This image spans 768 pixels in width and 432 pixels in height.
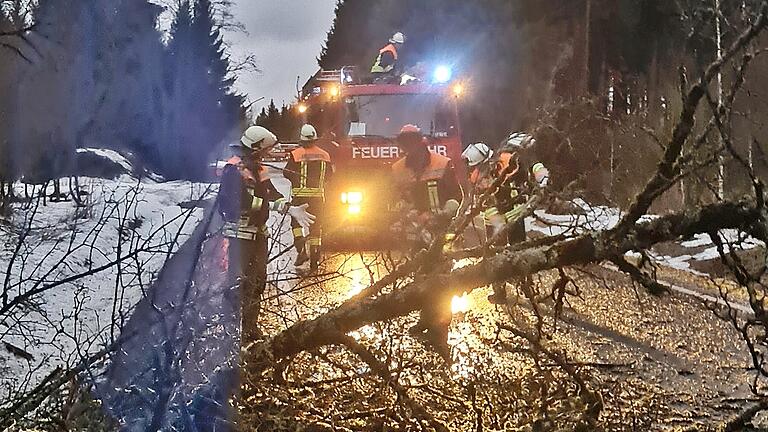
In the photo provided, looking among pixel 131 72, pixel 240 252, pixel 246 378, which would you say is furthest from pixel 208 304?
pixel 131 72

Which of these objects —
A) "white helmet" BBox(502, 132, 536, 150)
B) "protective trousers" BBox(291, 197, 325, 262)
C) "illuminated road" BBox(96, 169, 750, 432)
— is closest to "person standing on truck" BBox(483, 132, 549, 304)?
"white helmet" BBox(502, 132, 536, 150)

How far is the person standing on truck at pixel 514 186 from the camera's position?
5.20m

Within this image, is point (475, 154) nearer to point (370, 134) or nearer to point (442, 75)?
point (370, 134)

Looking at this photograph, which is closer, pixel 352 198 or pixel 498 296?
pixel 498 296

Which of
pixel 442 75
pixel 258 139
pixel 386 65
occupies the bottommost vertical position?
pixel 258 139

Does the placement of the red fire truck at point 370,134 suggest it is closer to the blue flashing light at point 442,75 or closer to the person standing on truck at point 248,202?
the blue flashing light at point 442,75

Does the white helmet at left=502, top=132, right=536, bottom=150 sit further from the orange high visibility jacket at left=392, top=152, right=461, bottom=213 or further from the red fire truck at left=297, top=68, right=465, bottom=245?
the red fire truck at left=297, top=68, right=465, bottom=245

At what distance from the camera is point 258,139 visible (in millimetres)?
5730

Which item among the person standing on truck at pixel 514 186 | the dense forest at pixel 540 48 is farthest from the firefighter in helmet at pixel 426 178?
the dense forest at pixel 540 48

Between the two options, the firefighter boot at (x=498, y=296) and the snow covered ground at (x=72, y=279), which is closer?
the snow covered ground at (x=72, y=279)

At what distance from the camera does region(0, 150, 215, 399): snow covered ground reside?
10.6 ft

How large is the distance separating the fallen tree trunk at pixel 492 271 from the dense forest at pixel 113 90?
427 centimetres

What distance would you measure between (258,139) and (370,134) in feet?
14.0

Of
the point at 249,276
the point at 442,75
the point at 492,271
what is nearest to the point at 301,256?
the point at 249,276
